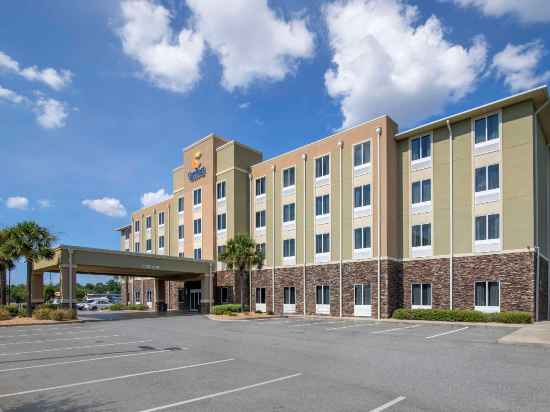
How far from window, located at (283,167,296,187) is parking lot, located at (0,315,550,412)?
74.6 feet

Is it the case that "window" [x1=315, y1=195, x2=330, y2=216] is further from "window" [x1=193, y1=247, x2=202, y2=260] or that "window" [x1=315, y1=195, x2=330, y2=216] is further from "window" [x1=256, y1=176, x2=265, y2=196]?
"window" [x1=193, y1=247, x2=202, y2=260]

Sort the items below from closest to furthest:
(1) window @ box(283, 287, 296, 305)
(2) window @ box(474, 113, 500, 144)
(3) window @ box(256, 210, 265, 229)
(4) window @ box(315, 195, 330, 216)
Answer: (2) window @ box(474, 113, 500, 144) → (4) window @ box(315, 195, 330, 216) → (1) window @ box(283, 287, 296, 305) → (3) window @ box(256, 210, 265, 229)

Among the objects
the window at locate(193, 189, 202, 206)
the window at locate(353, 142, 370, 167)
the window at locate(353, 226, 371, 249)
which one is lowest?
the window at locate(353, 226, 371, 249)

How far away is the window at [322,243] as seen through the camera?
3475 cm

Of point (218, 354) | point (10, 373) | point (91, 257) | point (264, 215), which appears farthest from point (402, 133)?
point (10, 373)

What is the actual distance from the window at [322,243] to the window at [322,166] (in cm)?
508

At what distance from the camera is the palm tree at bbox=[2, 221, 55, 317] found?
31.2 m

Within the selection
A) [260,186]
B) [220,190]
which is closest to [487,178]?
[260,186]

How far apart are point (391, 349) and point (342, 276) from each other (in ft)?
61.3

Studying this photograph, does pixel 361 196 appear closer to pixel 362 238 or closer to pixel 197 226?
pixel 362 238

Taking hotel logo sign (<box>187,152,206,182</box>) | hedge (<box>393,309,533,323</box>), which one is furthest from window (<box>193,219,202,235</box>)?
hedge (<box>393,309,533,323</box>)

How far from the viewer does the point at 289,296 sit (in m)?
37.2

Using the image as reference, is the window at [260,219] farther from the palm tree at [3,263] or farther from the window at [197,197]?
the palm tree at [3,263]

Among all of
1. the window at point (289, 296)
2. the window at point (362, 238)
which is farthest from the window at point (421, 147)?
the window at point (289, 296)
